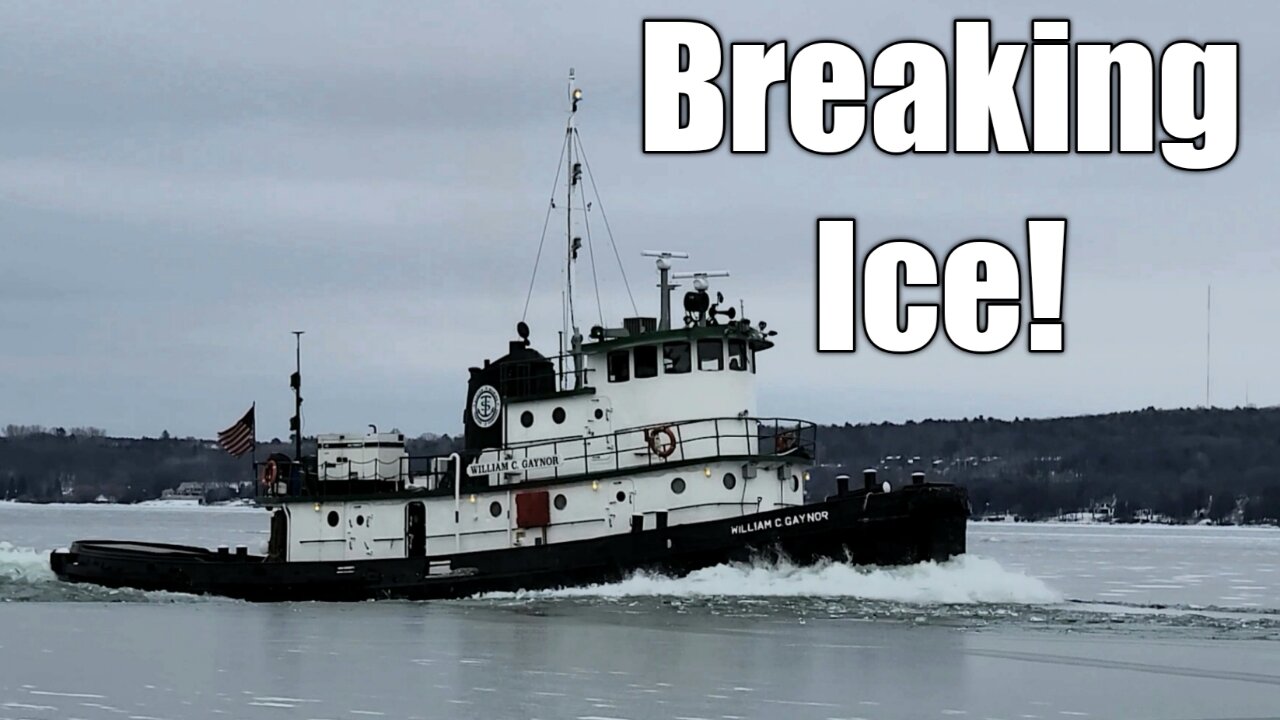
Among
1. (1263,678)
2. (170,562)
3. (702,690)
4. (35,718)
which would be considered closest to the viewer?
(35,718)

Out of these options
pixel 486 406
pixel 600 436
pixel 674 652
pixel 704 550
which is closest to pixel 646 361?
pixel 600 436

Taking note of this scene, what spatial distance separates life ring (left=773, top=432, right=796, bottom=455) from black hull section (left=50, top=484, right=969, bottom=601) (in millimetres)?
1981

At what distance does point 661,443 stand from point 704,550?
7.32 ft

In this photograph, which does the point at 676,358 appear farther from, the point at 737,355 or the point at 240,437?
the point at 240,437

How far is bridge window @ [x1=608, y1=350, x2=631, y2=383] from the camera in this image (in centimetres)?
3312

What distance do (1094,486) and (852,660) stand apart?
117949mm

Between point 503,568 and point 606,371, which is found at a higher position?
point 606,371

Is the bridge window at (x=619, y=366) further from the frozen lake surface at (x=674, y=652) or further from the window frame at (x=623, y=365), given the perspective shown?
the frozen lake surface at (x=674, y=652)

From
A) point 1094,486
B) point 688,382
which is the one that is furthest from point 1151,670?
point 1094,486

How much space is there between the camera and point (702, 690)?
2070 centimetres

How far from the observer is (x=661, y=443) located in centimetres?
3234

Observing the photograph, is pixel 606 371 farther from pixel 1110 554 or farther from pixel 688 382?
pixel 1110 554

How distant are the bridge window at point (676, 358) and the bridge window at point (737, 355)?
2.51 feet

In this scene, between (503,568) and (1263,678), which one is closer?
(1263,678)
